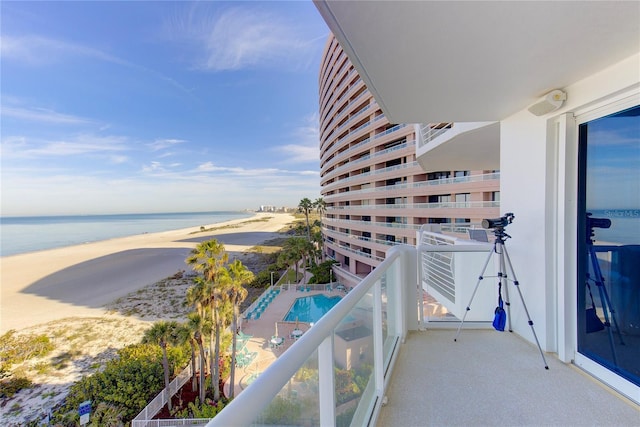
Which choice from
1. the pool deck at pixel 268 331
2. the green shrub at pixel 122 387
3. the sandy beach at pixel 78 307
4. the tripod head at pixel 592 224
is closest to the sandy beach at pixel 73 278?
the sandy beach at pixel 78 307

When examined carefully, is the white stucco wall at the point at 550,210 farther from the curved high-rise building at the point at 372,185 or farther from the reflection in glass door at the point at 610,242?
the curved high-rise building at the point at 372,185

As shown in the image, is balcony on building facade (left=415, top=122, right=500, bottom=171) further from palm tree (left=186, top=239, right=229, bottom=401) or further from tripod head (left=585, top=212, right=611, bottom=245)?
palm tree (left=186, top=239, right=229, bottom=401)

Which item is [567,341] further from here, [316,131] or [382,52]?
[316,131]

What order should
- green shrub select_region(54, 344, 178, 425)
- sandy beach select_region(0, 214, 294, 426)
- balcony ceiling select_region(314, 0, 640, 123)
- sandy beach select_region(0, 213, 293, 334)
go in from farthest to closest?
sandy beach select_region(0, 213, 293, 334) → sandy beach select_region(0, 214, 294, 426) → green shrub select_region(54, 344, 178, 425) → balcony ceiling select_region(314, 0, 640, 123)

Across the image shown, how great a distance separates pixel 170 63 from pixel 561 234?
40.6m

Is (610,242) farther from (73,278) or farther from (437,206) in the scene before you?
(73,278)

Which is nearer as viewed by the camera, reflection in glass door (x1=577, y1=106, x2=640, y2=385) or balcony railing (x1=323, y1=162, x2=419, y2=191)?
reflection in glass door (x1=577, y1=106, x2=640, y2=385)

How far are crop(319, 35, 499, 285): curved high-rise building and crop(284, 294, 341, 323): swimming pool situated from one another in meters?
4.22

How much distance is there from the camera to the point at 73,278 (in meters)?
21.6

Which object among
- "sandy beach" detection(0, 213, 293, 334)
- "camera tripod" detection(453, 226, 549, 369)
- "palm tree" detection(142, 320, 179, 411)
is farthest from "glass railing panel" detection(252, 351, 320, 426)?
"sandy beach" detection(0, 213, 293, 334)

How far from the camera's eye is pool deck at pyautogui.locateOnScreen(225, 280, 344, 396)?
9.59 m

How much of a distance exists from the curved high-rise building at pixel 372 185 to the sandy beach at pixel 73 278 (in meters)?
15.8

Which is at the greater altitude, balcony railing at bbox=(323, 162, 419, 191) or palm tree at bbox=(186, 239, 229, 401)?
balcony railing at bbox=(323, 162, 419, 191)

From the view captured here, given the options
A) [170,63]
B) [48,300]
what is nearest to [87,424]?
[48,300]
